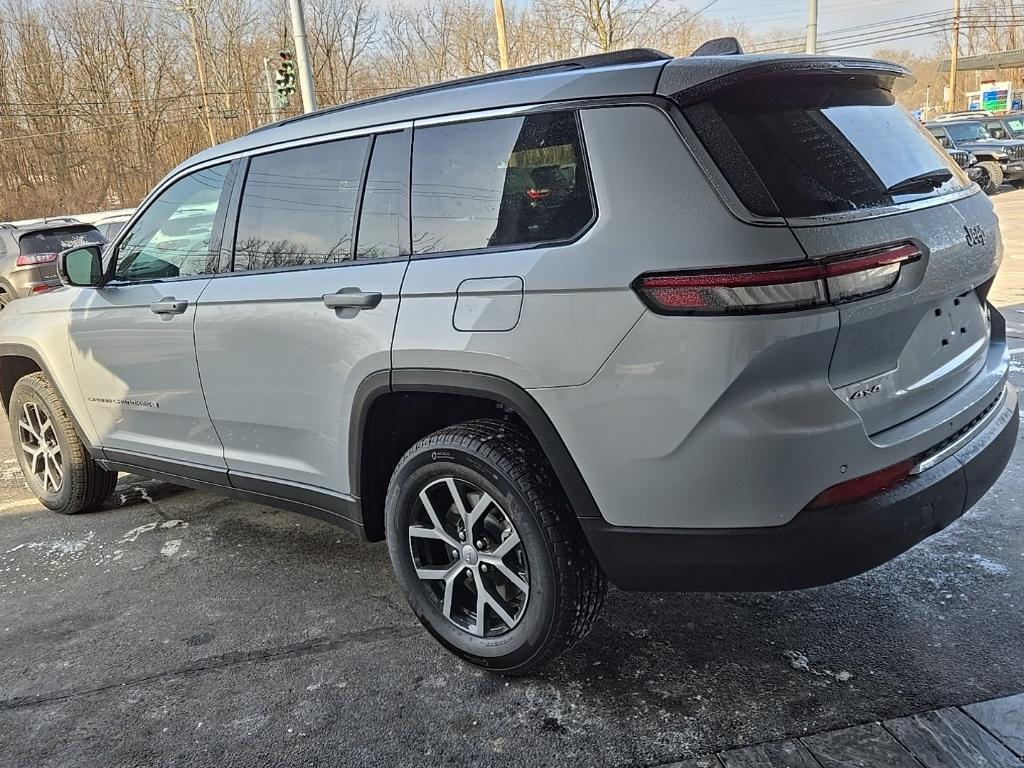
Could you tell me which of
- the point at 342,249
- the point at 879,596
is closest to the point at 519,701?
the point at 879,596

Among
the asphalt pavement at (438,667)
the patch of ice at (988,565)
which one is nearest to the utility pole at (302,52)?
the asphalt pavement at (438,667)

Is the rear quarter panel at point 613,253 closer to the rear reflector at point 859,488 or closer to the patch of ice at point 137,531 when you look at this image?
the rear reflector at point 859,488

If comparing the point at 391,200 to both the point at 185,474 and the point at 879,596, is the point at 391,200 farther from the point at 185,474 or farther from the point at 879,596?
the point at 879,596

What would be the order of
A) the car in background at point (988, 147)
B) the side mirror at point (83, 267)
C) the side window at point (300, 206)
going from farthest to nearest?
the car in background at point (988, 147), the side mirror at point (83, 267), the side window at point (300, 206)

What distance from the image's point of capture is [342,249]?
2920 millimetres

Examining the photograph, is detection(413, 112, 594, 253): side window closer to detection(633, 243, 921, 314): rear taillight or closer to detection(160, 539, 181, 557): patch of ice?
detection(633, 243, 921, 314): rear taillight

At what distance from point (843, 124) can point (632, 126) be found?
665mm

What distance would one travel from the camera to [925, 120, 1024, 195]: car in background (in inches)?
731

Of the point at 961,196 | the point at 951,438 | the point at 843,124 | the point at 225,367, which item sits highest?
the point at 843,124

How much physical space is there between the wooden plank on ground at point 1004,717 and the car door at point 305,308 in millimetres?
2041

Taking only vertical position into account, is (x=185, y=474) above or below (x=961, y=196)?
below

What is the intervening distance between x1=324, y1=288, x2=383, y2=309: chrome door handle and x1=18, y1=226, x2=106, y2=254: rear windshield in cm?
1044

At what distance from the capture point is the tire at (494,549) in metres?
2.44

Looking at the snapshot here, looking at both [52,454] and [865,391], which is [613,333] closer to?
[865,391]
